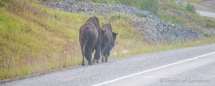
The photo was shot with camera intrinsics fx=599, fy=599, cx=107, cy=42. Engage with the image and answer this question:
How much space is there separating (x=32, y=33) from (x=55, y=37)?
170 cm

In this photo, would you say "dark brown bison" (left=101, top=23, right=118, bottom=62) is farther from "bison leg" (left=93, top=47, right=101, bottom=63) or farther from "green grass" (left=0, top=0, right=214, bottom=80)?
"green grass" (left=0, top=0, right=214, bottom=80)

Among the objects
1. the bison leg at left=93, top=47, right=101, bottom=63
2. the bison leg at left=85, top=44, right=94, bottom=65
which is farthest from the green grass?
the bison leg at left=93, top=47, right=101, bottom=63

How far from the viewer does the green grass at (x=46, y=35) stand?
23.2 metres

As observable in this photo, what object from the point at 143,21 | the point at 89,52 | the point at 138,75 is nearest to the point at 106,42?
the point at 89,52

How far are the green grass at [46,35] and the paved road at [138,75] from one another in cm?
190

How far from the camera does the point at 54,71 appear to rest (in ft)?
52.9

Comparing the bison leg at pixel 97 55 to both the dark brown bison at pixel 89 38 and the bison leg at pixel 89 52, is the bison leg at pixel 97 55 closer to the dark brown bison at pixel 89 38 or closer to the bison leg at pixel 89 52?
the dark brown bison at pixel 89 38

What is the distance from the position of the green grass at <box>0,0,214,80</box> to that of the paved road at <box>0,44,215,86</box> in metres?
1.90

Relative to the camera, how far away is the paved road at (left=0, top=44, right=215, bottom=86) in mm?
13055

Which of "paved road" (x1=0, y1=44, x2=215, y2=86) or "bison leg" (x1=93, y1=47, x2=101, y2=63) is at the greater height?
"paved road" (x1=0, y1=44, x2=215, y2=86)

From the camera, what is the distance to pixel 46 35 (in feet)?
93.1

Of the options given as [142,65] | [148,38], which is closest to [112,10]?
[148,38]

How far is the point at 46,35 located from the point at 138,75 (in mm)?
14332

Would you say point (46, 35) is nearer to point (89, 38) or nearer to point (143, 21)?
point (89, 38)
